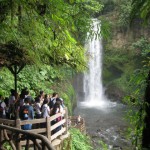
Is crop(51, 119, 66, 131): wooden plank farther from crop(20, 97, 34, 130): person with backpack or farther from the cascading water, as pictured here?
the cascading water

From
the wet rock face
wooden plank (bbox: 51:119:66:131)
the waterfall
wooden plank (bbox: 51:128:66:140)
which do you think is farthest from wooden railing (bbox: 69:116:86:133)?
the waterfall

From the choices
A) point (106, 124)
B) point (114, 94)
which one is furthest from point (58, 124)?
point (114, 94)

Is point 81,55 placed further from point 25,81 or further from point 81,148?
point 25,81

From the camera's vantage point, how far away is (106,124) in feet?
61.0

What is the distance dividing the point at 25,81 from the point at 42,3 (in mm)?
9763

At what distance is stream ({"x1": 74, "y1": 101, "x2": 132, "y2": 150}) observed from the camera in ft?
49.6

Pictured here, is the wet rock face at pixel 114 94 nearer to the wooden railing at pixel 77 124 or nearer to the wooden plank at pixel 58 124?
the wooden railing at pixel 77 124

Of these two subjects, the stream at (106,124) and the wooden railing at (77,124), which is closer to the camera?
the wooden railing at (77,124)

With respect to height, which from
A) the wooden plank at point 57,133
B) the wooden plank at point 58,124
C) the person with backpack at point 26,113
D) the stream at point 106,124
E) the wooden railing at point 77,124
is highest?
the person with backpack at point 26,113

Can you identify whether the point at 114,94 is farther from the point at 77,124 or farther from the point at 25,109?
the point at 25,109

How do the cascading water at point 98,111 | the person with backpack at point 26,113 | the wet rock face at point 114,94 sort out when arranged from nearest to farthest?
the person with backpack at point 26,113, the cascading water at point 98,111, the wet rock face at point 114,94

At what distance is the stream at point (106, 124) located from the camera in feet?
49.6

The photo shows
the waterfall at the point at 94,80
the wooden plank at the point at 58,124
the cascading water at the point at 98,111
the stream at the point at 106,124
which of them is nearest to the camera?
the wooden plank at the point at 58,124

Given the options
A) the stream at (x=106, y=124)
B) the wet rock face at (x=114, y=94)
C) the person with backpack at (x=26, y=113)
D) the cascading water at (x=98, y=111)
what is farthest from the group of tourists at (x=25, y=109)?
the wet rock face at (x=114, y=94)
